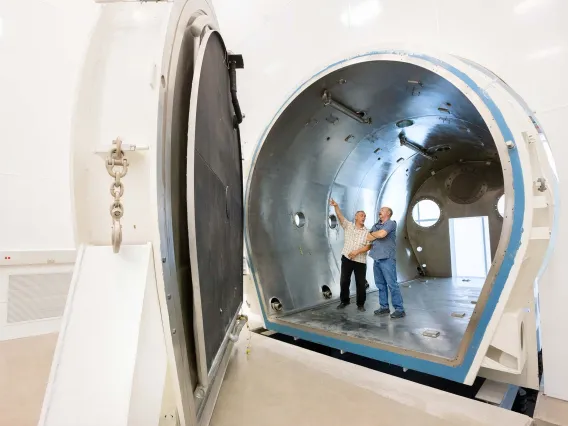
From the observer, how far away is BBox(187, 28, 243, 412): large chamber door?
1.10 metres

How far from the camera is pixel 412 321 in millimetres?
2807

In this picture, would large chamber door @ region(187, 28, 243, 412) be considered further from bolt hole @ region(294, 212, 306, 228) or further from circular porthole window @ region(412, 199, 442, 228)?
circular porthole window @ region(412, 199, 442, 228)

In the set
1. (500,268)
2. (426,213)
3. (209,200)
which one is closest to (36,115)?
(209,200)

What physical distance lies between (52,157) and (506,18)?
486cm

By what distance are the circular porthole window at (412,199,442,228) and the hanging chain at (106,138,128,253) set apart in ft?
18.7

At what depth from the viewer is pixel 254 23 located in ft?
9.96

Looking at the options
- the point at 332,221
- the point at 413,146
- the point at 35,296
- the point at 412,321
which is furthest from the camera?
the point at 413,146

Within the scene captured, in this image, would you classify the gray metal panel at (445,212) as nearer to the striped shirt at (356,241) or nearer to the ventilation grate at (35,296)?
the striped shirt at (356,241)

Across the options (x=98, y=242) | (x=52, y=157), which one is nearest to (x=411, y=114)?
(x=98, y=242)

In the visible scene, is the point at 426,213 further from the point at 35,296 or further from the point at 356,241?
the point at 35,296

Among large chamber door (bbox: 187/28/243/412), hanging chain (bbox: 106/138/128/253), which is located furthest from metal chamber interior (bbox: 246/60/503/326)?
hanging chain (bbox: 106/138/128/253)

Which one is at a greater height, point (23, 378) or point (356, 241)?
point (356, 241)

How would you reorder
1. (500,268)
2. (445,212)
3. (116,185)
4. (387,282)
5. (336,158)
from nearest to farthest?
1. (116,185)
2. (500,268)
3. (387,282)
4. (336,158)
5. (445,212)

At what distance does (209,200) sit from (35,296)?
12.0 ft
